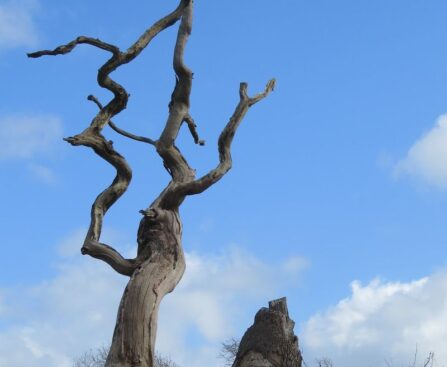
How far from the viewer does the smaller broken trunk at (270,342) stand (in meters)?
8.34

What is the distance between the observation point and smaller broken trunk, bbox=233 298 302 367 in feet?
27.4

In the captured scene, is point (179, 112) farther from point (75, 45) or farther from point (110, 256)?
point (110, 256)

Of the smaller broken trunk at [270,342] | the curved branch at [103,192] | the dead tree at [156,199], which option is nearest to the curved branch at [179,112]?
the dead tree at [156,199]

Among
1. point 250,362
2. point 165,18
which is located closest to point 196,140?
point 165,18

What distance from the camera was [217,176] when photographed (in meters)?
10.7

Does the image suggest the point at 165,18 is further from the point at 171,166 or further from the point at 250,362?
the point at 250,362

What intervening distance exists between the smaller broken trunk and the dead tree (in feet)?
3.96

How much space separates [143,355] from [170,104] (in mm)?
3779

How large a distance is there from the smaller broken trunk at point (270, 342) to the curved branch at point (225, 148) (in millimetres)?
2325

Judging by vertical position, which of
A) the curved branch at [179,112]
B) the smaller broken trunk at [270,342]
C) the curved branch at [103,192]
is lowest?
the smaller broken trunk at [270,342]

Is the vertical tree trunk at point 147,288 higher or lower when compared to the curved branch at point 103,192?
lower

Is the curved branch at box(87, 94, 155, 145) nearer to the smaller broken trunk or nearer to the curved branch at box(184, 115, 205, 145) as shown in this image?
the curved branch at box(184, 115, 205, 145)

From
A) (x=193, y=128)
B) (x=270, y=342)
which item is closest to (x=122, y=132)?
(x=193, y=128)

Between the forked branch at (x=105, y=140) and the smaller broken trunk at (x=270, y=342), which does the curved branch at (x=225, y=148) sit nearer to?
the forked branch at (x=105, y=140)
